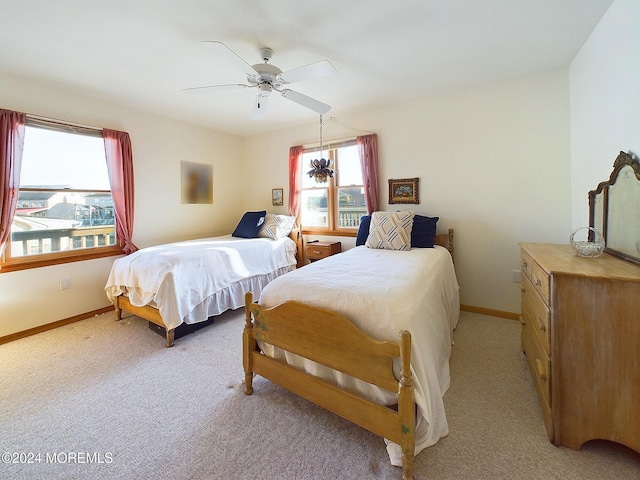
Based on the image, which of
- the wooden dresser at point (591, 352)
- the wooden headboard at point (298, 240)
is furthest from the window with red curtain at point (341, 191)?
the wooden dresser at point (591, 352)

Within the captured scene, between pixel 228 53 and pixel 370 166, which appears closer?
pixel 228 53

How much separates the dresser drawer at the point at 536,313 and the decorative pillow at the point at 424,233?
91cm

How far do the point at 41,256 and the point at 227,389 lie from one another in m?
2.58

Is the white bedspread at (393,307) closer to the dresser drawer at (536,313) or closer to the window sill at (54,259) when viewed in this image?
the dresser drawer at (536,313)

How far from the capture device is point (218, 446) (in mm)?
1393

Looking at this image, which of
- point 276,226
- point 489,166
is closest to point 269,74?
point 276,226

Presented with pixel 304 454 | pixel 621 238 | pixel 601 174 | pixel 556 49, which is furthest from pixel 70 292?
pixel 556 49

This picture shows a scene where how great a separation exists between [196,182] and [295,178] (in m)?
1.52

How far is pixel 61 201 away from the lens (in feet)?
9.59

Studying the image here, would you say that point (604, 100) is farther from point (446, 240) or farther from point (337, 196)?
point (337, 196)

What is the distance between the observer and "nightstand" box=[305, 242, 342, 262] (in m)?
3.65

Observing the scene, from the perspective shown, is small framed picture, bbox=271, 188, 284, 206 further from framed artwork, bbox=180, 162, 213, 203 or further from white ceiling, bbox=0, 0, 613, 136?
white ceiling, bbox=0, 0, 613, 136

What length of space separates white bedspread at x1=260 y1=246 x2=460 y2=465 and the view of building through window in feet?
8.92

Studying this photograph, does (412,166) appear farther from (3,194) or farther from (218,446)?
(3,194)
